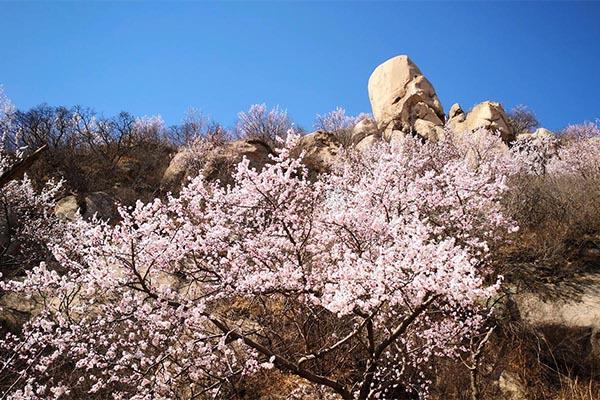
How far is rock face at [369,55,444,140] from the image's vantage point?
26578 millimetres

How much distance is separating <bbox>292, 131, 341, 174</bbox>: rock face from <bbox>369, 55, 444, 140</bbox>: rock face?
15.4 ft

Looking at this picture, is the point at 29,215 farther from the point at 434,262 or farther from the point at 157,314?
the point at 434,262

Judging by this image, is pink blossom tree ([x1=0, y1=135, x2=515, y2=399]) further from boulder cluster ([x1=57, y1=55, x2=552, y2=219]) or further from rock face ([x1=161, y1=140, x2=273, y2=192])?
boulder cluster ([x1=57, y1=55, x2=552, y2=219])

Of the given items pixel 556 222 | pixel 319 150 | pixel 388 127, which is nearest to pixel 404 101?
pixel 388 127

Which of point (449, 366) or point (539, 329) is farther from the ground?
point (539, 329)

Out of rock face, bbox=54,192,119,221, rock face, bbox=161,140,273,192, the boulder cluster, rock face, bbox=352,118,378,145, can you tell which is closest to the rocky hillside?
rock face, bbox=54,192,119,221

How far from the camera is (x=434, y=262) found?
11.8ft

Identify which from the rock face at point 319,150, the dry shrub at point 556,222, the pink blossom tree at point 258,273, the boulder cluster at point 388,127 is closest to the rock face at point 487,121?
the boulder cluster at point 388,127

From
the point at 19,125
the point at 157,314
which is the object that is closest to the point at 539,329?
the point at 157,314

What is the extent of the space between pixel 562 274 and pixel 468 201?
3.50 meters

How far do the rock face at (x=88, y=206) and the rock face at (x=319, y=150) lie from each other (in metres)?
9.22

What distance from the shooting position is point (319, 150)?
22.1 metres

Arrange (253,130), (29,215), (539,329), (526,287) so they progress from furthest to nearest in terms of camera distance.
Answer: (253,130)
(29,215)
(526,287)
(539,329)

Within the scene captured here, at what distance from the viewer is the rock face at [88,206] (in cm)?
1517
